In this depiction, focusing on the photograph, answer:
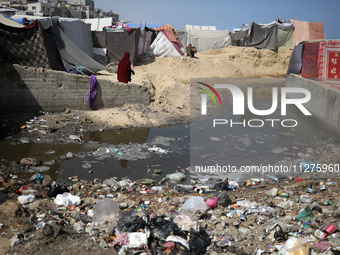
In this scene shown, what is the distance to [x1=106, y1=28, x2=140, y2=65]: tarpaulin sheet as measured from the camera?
551 inches

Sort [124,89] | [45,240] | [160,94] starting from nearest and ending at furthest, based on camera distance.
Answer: [45,240] < [124,89] < [160,94]

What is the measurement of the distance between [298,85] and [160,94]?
5.33 meters

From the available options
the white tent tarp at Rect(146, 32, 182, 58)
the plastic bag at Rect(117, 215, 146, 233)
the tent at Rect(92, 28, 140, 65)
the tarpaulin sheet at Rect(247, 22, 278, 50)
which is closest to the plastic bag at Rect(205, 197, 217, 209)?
the plastic bag at Rect(117, 215, 146, 233)

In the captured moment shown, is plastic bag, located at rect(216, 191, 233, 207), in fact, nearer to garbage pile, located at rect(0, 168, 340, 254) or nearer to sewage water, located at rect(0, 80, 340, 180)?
garbage pile, located at rect(0, 168, 340, 254)

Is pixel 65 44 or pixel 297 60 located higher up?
pixel 65 44

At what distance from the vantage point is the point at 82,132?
7469mm

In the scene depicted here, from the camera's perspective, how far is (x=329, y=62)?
929cm

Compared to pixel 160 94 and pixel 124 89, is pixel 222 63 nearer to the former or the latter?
pixel 160 94

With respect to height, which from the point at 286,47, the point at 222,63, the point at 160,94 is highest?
the point at 286,47

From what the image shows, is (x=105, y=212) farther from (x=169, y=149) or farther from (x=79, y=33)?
(x=79, y=33)

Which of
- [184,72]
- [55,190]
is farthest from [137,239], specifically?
[184,72]

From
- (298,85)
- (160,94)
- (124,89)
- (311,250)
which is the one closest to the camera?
(311,250)

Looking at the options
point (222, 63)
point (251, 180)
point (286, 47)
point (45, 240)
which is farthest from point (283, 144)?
point (286, 47)

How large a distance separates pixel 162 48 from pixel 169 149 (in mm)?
10526
